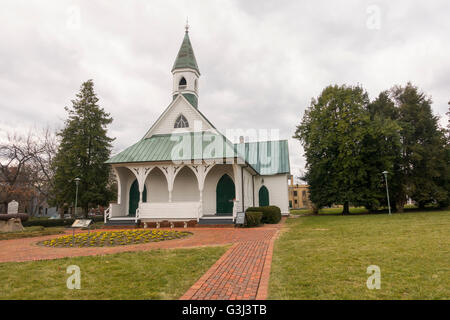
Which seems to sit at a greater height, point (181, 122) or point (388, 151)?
point (181, 122)

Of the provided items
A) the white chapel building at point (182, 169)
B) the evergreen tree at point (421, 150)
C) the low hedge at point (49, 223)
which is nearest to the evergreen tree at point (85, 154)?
the low hedge at point (49, 223)

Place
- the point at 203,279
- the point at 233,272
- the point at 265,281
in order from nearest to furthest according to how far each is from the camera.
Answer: the point at 265,281 → the point at 203,279 → the point at 233,272

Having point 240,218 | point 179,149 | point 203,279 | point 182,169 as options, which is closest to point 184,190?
point 182,169

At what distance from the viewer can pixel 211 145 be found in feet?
60.0

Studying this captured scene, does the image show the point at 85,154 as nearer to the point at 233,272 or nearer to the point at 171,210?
the point at 171,210

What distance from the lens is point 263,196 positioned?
26328 millimetres

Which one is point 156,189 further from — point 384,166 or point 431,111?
point 431,111

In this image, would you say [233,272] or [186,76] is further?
[186,76]

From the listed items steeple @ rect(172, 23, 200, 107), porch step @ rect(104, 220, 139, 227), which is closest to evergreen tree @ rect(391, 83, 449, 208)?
steeple @ rect(172, 23, 200, 107)

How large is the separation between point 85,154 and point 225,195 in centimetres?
1290

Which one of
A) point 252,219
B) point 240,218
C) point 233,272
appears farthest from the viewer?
point 252,219

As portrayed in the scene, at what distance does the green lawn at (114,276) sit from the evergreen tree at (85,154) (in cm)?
1747

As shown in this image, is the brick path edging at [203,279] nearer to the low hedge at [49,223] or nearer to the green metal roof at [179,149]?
the green metal roof at [179,149]
